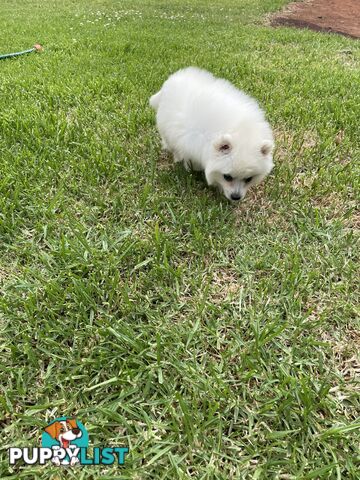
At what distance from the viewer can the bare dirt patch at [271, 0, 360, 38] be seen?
9117 millimetres

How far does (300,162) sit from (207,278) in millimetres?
1656

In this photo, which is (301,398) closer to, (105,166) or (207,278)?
(207,278)

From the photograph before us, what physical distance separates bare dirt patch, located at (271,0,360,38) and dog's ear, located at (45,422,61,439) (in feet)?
32.1

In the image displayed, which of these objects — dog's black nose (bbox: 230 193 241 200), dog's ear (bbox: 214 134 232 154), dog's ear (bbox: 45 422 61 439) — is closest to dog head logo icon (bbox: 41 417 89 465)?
dog's ear (bbox: 45 422 61 439)

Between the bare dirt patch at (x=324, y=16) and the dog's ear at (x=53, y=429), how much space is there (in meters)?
9.77

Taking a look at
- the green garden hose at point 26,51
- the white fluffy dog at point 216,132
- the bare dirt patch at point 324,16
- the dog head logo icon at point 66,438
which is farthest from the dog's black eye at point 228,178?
the bare dirt patch at point 324,16

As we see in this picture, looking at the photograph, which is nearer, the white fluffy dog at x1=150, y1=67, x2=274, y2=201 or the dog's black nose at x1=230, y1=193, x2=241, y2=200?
the white fluffy dog at x1=150, y1=67, x2=274, y2=201

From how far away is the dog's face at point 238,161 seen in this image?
2.53m

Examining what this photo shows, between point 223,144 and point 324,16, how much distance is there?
33.5ft

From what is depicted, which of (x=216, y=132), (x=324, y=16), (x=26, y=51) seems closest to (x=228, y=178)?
(x=216, y=132)

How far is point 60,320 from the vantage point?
1.93 m

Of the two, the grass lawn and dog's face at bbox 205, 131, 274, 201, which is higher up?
dog's face at bbox 205, 131, 274, 201

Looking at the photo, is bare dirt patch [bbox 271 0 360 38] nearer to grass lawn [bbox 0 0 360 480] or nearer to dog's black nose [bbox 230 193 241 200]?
grass lawn [bbox 0 0 360 480]

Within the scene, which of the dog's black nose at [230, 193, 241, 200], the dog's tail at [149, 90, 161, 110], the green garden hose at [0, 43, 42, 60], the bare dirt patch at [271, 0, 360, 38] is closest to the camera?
the dog's black nose at [230, 193, 241, 200]
